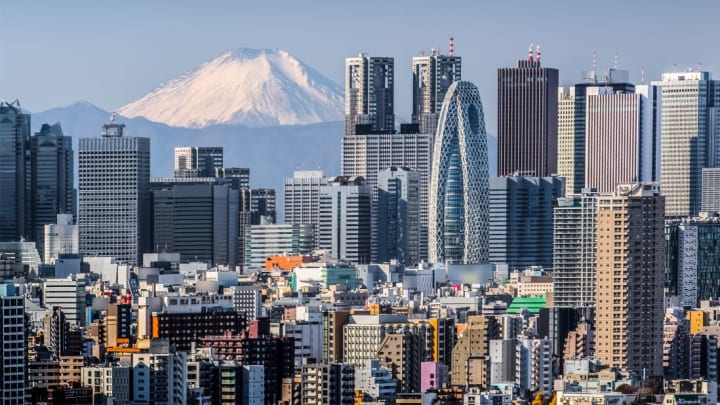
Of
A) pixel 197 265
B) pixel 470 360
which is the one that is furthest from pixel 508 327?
pixel 197 265

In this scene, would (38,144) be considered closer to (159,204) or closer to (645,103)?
(159,204)

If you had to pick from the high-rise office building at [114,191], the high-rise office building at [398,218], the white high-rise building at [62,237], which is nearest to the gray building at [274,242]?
the high-rise office building at [398,218]

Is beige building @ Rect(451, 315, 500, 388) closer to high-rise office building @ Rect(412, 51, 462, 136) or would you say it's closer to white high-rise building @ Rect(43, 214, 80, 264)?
white high-rise building @ Rect(43, 214, 80, 264)

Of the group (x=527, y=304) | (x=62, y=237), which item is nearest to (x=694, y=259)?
(x=527, y=304)

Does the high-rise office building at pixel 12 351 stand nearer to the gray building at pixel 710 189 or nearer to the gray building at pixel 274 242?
the gray building at pixel 274 242

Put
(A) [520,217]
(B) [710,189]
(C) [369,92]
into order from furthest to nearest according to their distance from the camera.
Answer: (C) [369,92] < (B) [710,189] < (A) [520,217]

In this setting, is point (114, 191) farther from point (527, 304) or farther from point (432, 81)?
point (527, 304)
